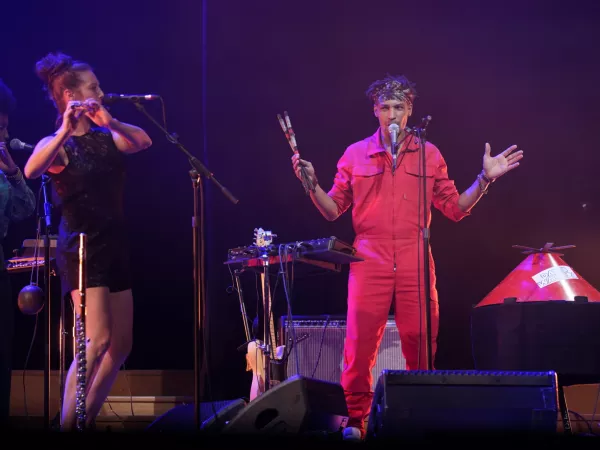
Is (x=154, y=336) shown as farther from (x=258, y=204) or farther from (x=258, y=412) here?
(x=258, y=412)

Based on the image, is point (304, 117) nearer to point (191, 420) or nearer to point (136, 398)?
point (136, 398)

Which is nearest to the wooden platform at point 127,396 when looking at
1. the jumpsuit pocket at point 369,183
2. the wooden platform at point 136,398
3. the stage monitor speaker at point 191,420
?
the wooden platform at point 136,398

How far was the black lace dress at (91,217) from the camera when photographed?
3342 millimetres

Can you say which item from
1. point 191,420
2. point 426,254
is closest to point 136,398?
point 191,420

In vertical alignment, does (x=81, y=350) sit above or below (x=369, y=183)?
below

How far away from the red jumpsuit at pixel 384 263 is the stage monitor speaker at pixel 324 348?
62 cm

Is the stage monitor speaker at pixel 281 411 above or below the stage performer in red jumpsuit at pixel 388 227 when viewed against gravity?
below

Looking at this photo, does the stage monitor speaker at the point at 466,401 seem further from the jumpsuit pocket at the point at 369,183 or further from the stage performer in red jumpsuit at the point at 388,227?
the jumpsuit pocket at the point at 369,183

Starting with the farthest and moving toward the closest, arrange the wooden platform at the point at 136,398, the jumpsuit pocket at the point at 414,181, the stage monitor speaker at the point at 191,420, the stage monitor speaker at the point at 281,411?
the wooden platform at the point at 136,398 → the jumpsuit pocket at the point at 414,181 → the stage monitor speaker at the point at 191,420 → the stage monitor speaker at the point at 281,411

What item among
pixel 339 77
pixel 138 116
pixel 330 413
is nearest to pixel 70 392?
pixel 330 413

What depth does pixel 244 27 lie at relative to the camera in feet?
18.4

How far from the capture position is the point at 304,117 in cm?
562

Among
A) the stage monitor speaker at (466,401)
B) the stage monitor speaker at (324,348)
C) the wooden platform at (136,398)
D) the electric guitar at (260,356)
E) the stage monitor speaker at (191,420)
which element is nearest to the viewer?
the stage monitor speaker at (466,401)

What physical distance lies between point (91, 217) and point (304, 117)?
8.47 feet
